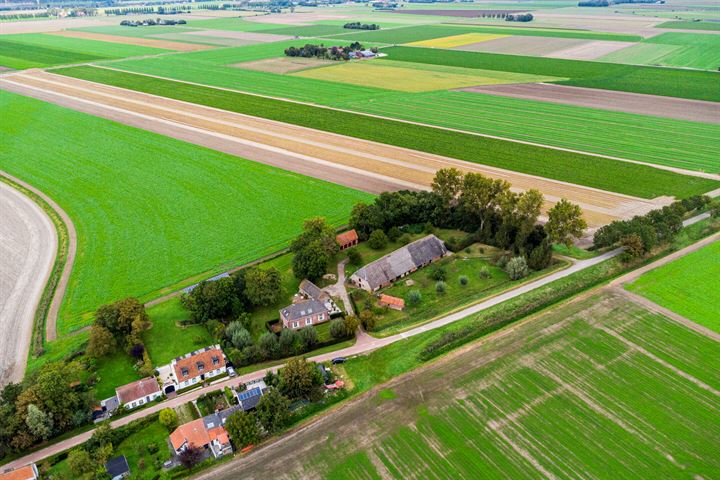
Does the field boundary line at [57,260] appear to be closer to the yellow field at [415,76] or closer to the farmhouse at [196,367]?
the farmhouse at [196,367]

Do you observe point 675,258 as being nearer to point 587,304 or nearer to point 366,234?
point 587,304

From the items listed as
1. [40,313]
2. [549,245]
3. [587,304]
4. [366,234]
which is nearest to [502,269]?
[549,245]

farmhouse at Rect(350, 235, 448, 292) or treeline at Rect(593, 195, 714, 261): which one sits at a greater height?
treeline at Rect(593, 195, 714, 261)

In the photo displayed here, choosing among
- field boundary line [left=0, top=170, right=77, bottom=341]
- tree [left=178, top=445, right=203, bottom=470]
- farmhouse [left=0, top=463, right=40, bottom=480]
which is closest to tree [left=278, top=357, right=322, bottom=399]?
tree [left=178, top=445, right=203, bottom=470]

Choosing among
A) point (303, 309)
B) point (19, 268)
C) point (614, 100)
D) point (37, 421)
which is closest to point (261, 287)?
point (303, 309)

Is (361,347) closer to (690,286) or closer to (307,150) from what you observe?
(690,286)

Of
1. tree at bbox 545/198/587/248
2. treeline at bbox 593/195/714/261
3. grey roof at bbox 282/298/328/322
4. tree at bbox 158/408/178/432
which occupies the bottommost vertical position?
tree at bbox 158/408/178/432

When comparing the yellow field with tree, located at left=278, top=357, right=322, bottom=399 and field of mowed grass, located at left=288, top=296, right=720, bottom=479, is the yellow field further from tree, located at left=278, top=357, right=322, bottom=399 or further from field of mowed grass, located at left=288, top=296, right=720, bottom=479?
tree, located at left=278, top=357, right=322, bottom=399
